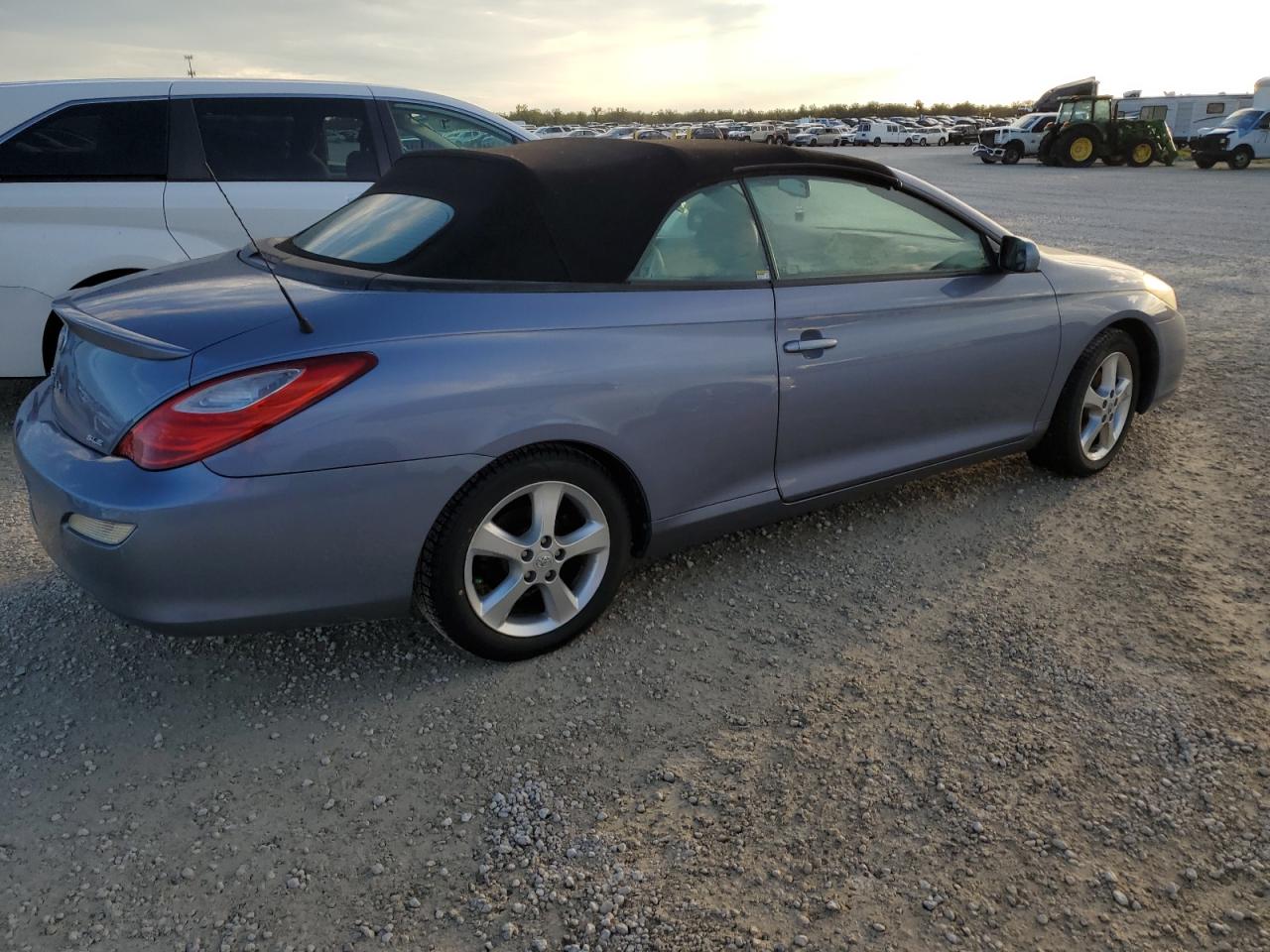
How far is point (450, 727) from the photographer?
2.82 metres

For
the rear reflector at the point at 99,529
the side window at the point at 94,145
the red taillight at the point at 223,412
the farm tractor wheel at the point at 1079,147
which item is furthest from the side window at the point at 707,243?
the farm tractor wheel at the point at 1079,147

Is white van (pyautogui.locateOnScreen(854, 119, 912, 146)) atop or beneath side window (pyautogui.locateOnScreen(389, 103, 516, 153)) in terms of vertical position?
atop

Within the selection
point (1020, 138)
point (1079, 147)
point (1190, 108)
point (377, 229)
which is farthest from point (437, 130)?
point (1190, 108)

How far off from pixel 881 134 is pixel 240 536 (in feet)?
206

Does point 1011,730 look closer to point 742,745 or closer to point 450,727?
point 742,745

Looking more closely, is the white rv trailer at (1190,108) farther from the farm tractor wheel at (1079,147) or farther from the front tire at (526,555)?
the front tire at (526,555)

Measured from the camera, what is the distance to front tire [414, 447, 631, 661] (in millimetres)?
2846

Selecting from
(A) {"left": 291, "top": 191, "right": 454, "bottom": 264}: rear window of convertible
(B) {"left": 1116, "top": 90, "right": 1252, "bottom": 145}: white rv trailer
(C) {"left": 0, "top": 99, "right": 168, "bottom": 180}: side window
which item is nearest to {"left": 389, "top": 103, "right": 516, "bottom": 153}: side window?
(C) {"left": 0, "top": 99, "right": 168, "bottom": 180}: side window

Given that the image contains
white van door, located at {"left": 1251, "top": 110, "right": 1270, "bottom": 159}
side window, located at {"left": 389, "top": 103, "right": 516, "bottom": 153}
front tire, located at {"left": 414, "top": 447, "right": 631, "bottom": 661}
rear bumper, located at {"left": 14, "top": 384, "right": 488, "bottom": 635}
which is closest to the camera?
rear bumper, located at {"left": 14, "top": 384, "right": 488, "bottom": 635}

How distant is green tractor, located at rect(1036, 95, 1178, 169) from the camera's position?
97.8 ft

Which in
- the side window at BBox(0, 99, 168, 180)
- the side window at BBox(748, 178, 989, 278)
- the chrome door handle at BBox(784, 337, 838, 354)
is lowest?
the chrome door handle at BBox(784, 337, 838, 354)

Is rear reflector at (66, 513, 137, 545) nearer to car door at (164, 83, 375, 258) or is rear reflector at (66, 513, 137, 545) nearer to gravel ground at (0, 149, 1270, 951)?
gravel ground at (0, 149, 1270, 951)

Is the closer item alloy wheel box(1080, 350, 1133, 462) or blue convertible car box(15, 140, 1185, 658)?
blue convertible car box(15, 140, 1185, 658)

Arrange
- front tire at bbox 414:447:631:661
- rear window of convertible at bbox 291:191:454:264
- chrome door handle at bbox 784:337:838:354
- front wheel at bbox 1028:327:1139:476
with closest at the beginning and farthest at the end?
front tire at bbox 414:447:631:661
rear window of convertible at bbox 291:191:454:264
chrome door handle at bbox 784:337:838:354
front wheel at bbox 1028:327:1139:476
